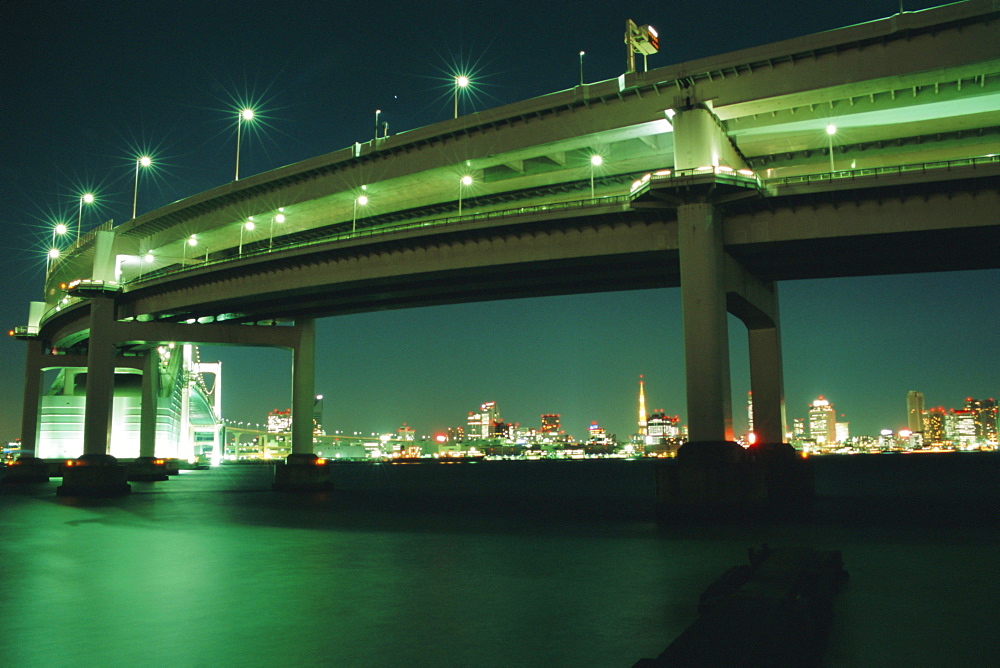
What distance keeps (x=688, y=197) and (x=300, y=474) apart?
3754 cm

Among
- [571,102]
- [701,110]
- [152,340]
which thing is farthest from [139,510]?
[701,110]

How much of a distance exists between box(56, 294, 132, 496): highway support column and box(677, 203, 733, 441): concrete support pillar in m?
40.3

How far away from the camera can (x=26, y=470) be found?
259ft

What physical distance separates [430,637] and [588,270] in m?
31.3

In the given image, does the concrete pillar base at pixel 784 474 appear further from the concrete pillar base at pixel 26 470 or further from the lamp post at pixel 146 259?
the concrete pillar base at pixel 26 470

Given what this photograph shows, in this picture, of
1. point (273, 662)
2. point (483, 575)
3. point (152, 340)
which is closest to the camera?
point (273, 662)

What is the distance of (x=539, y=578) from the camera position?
19.2 meters

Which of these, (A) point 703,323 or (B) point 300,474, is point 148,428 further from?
(A) point 703,323

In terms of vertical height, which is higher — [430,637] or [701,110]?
[701,110]

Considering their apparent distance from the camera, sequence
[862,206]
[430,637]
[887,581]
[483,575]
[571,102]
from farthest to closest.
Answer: [571,102] < [862,206] < [483,575] < [887,581] < [430,637]

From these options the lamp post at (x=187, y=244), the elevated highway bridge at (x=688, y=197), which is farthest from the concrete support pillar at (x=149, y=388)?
the elevated highway bridge at (x=688, y=197)

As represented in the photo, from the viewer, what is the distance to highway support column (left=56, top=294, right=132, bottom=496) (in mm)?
54469

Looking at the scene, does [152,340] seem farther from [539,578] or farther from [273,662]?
[273,662]

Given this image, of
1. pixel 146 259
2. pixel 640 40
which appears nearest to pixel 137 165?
pixel 146 259
